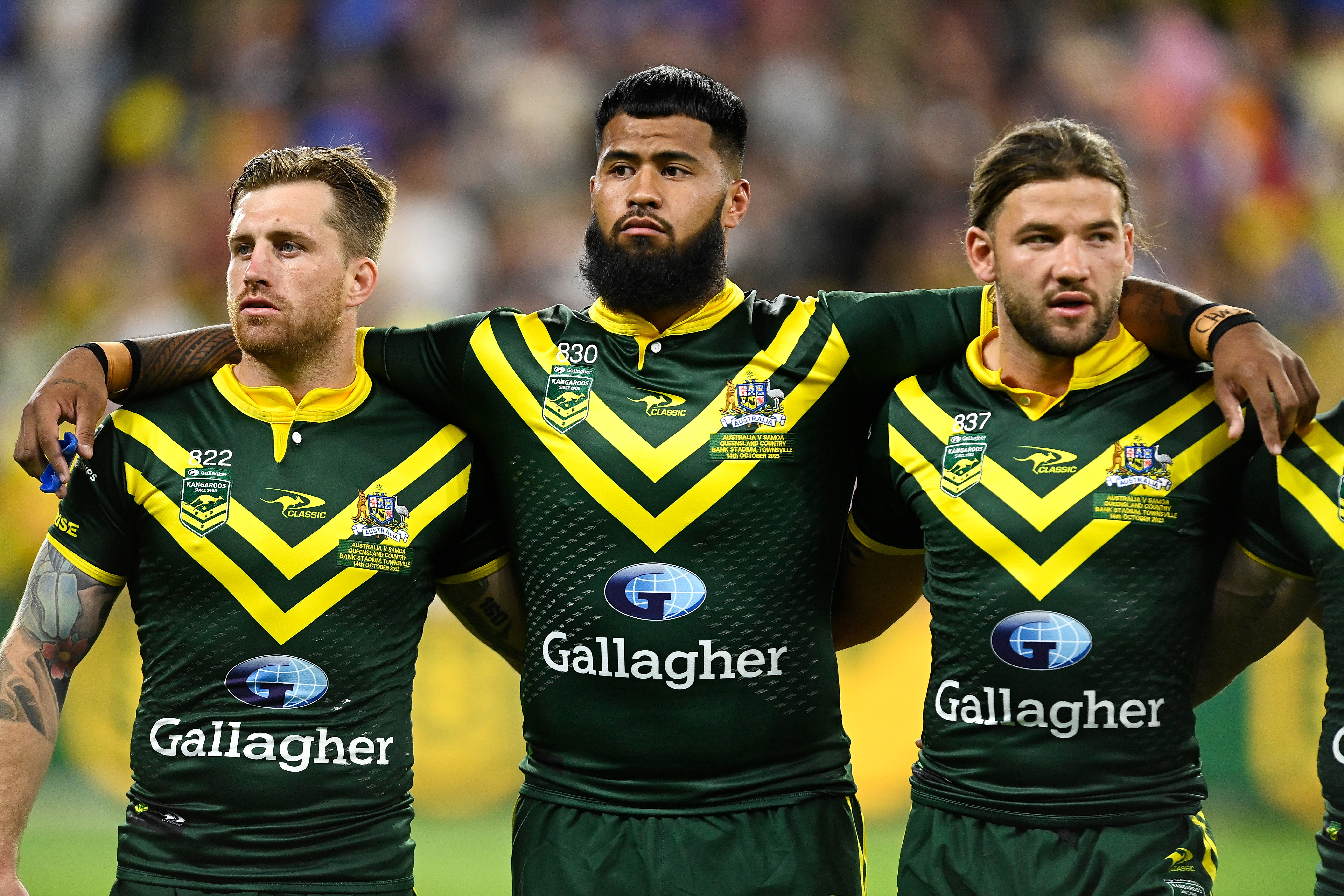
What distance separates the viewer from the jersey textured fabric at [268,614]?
3.91m

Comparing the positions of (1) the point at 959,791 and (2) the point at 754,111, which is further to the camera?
(2) the point at 754,111

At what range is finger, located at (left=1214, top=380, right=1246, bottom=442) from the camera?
381cm

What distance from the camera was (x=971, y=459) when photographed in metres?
4.07

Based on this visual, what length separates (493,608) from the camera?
14.8 ft

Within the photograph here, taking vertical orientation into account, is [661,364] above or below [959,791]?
above

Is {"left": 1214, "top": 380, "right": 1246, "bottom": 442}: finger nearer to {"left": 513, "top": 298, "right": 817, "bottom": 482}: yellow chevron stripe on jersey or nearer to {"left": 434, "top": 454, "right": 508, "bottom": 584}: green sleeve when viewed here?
{"left": 513, "top": 298, "right": 817, "bottom": 482}: yellow chevron stripe on jersey

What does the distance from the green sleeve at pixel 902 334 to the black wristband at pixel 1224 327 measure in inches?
25.8

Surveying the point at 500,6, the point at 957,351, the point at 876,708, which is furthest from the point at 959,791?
the point at 500,6

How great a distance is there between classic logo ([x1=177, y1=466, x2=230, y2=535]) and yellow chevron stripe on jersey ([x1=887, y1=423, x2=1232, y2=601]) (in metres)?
2.00

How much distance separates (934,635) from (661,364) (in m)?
1.11

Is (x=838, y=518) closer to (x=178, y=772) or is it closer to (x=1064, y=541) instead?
(x=1064, y=541)

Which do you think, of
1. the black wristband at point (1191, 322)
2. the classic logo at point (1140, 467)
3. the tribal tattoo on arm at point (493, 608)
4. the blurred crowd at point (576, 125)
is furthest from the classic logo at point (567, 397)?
the blurred crowd at point (576, 125)

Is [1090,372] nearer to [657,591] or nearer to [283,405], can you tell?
[657,591]

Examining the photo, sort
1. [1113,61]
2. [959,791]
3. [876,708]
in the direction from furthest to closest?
[1113,61] → [876,708] → [959,791]
